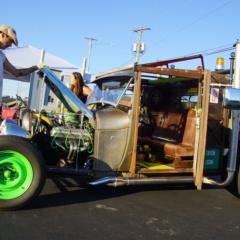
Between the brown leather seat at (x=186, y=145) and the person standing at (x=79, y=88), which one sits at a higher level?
the person standing at (x=79, y=88)

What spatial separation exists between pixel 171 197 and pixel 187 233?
1732 mm

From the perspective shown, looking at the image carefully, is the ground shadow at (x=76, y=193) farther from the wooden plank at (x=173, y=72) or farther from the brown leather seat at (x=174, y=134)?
the wooden plank at (x=173, y=72)

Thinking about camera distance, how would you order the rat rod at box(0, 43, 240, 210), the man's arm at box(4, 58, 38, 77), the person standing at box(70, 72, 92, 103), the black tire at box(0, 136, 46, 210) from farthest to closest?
the person standing at box(70, 72, 92, 103), the man's arm at box(4, 58, 38, 77), the rat rod at box(0, 43, 240, 210), the black tire at box(0, 136, 46, 210)

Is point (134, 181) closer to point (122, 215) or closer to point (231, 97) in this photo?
point (122, 215)

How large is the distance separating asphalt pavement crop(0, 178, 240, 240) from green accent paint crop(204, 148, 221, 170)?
516mm

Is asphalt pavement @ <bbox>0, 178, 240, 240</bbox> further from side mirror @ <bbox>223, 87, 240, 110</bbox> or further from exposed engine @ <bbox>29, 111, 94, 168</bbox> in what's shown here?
side mirror @ <bbox>223, 87, 240, 110</bbox>

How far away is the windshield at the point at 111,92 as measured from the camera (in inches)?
229

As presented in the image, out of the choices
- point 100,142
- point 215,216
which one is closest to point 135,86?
point 100,142

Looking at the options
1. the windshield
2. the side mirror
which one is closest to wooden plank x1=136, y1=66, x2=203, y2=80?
the windshield

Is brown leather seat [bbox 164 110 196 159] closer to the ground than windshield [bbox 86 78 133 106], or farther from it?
closer to the ground

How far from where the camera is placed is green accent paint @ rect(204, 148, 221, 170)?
19.6ft

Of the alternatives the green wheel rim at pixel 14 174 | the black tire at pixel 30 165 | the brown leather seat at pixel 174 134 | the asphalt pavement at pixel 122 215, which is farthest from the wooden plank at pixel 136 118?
the green wheel rim at pixel 14 174

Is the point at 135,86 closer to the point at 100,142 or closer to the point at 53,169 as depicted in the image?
the point at 100,142

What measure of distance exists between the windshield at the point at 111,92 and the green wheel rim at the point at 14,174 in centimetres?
162
